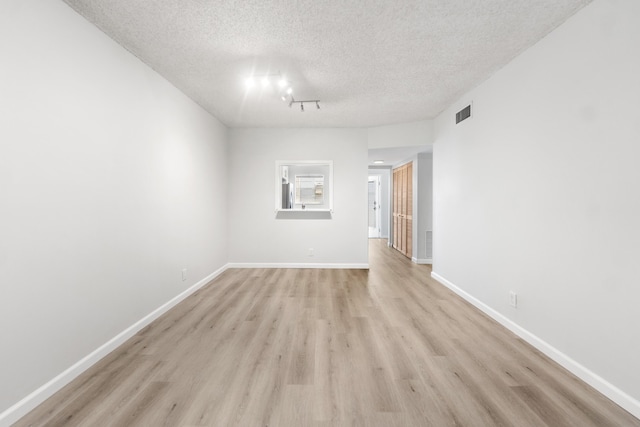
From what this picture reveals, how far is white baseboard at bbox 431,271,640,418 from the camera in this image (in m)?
1.56

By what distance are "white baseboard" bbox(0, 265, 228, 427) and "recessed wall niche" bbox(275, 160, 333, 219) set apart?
8.46 ft

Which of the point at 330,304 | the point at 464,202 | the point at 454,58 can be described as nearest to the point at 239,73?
the point at 454,58

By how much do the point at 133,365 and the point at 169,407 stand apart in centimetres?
65

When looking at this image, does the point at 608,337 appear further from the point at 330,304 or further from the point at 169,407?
the point at 169,407

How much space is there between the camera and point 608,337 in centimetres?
169

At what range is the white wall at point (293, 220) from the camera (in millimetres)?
4875

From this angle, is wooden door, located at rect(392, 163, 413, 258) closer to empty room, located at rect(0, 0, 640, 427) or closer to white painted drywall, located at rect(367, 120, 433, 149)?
white painted drywall, located at rect(367, 120, 433, 149)

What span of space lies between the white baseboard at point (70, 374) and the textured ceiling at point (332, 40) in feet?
8.24

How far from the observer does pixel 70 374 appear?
5.89 feet

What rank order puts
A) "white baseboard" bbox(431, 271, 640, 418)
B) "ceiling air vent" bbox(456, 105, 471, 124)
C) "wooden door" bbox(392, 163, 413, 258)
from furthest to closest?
"wooden door" bbox(392, 163, 413, 258)
"ceiling air vent" bbox(456, 105, 471, 124)
"white baseboard" bbox(431, 271, 640, 418)

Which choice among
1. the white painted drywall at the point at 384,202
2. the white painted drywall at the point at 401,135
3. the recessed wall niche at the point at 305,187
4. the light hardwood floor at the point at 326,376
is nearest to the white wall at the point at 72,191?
the light hardwood floor at the point at 326,376

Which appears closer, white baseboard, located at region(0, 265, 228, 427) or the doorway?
white baseboard, located at region(0, 265, 228, 427)

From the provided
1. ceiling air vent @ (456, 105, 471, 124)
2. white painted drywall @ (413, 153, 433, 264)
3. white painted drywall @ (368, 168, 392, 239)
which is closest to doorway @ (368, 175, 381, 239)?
white painted drywall @ (368, 168, 392, 239)

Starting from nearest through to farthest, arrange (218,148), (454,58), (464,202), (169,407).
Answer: (169,407) < (454,58) < (464,202) < (218,148)
